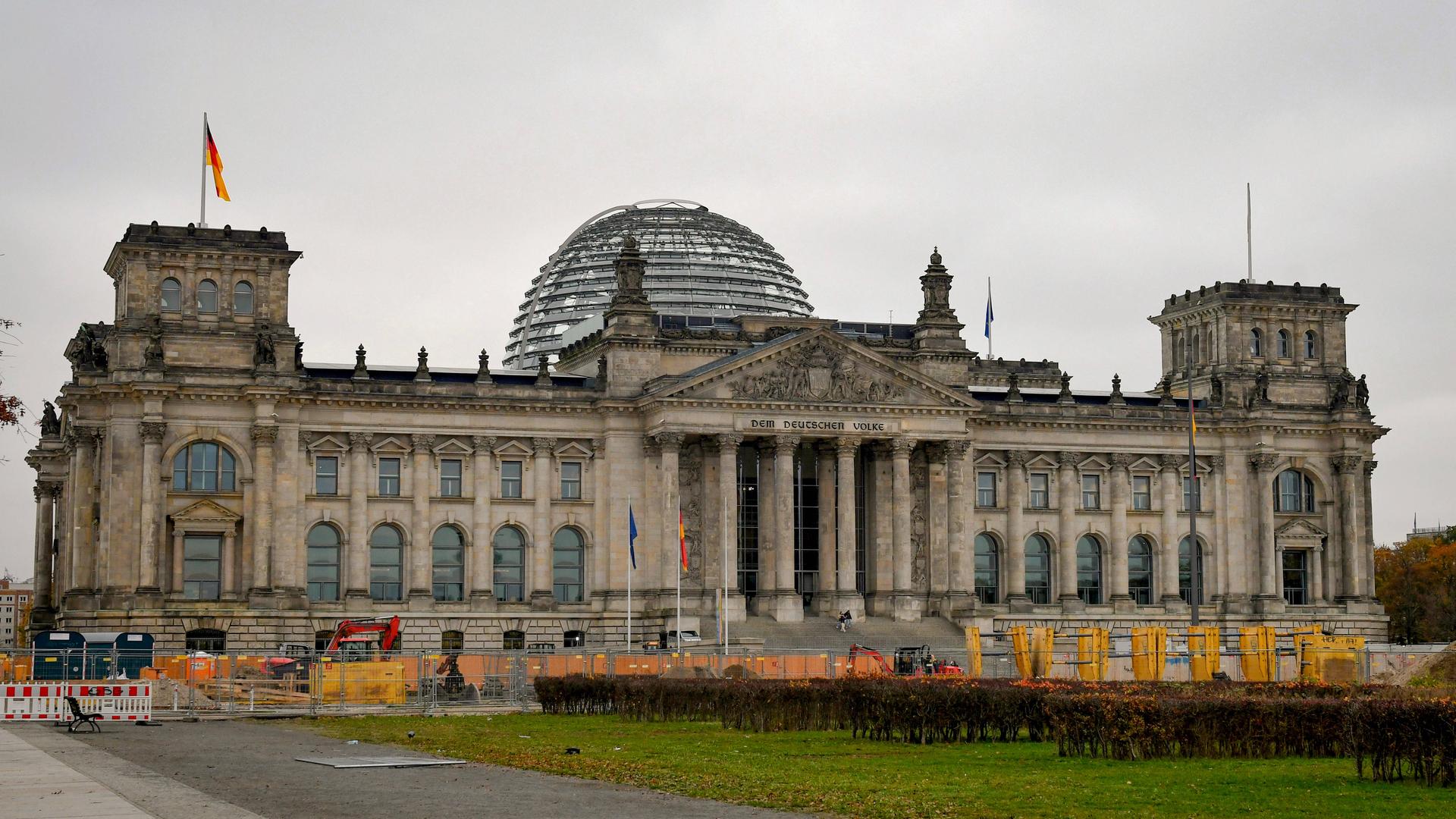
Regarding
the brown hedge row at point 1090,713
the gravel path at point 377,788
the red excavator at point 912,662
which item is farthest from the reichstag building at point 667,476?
the gravel path at point 377,788

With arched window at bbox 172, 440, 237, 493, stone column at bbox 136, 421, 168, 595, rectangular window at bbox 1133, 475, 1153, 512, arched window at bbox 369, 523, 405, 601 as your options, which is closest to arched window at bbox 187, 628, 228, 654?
stone column at bbox 136, 421, 168, 595

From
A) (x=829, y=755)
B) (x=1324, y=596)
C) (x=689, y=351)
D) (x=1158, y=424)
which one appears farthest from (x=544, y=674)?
(x=1324, y=596)

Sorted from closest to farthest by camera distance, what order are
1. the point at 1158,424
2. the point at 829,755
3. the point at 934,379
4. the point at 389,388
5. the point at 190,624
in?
the point at 829,755
the point at 190,624
the point at 389,388
the point at 934,379
the point at 1158,424

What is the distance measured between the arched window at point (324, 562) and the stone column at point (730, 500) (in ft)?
62.3

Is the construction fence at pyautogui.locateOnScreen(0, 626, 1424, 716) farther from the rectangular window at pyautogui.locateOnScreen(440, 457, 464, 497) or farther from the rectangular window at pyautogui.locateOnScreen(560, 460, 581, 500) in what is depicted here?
the rectangular window at pyautogui.locateOnScreen(440, 457, 464, 497)

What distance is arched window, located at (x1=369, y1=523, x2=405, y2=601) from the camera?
93.4 m

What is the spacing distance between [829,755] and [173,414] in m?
54.8

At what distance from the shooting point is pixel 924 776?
37.1 m

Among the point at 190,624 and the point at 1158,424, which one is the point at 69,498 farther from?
the point at 1158,424

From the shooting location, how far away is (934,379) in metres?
99.2

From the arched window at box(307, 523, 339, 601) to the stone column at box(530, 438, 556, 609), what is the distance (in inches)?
381

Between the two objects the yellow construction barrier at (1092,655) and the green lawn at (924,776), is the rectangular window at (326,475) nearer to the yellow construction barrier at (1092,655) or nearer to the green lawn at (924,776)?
the yellow construction barrier at (1092,655)

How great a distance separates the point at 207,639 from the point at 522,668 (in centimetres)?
2689

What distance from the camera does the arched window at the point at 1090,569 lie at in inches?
4156
